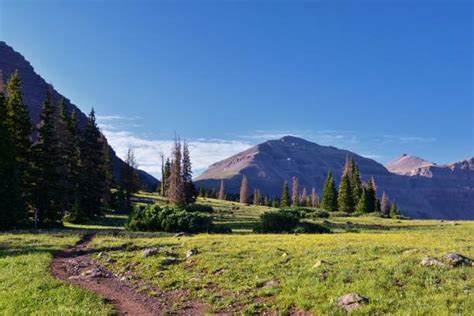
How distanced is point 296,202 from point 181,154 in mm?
62406

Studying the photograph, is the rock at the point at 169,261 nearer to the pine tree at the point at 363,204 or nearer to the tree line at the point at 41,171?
the tree line at the point at 41,171

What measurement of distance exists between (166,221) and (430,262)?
1275 inches

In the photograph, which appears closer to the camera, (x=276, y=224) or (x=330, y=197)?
(x=276, y=224)

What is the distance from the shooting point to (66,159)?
2325 inches

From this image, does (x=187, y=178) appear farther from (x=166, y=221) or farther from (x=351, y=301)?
(x=351, y=301)

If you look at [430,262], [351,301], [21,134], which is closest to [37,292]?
[351,301]

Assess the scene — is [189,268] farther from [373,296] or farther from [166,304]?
[373,296]

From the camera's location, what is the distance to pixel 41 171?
50.7m

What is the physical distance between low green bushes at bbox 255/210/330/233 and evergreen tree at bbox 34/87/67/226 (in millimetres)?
24772

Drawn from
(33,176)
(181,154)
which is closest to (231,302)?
(33,176)

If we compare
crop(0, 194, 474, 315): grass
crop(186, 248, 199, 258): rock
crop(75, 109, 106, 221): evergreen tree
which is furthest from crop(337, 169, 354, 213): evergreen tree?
crop(186, 248, 199, 258): rock

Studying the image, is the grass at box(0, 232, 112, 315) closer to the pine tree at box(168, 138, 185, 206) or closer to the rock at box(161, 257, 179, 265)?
the rock at box(161, 257, 179, 265)

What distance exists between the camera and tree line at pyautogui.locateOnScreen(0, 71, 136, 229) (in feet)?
149

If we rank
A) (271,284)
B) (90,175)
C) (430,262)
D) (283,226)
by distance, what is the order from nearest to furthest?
(271,284)
(430,262)
(283,226)
(90,175)
